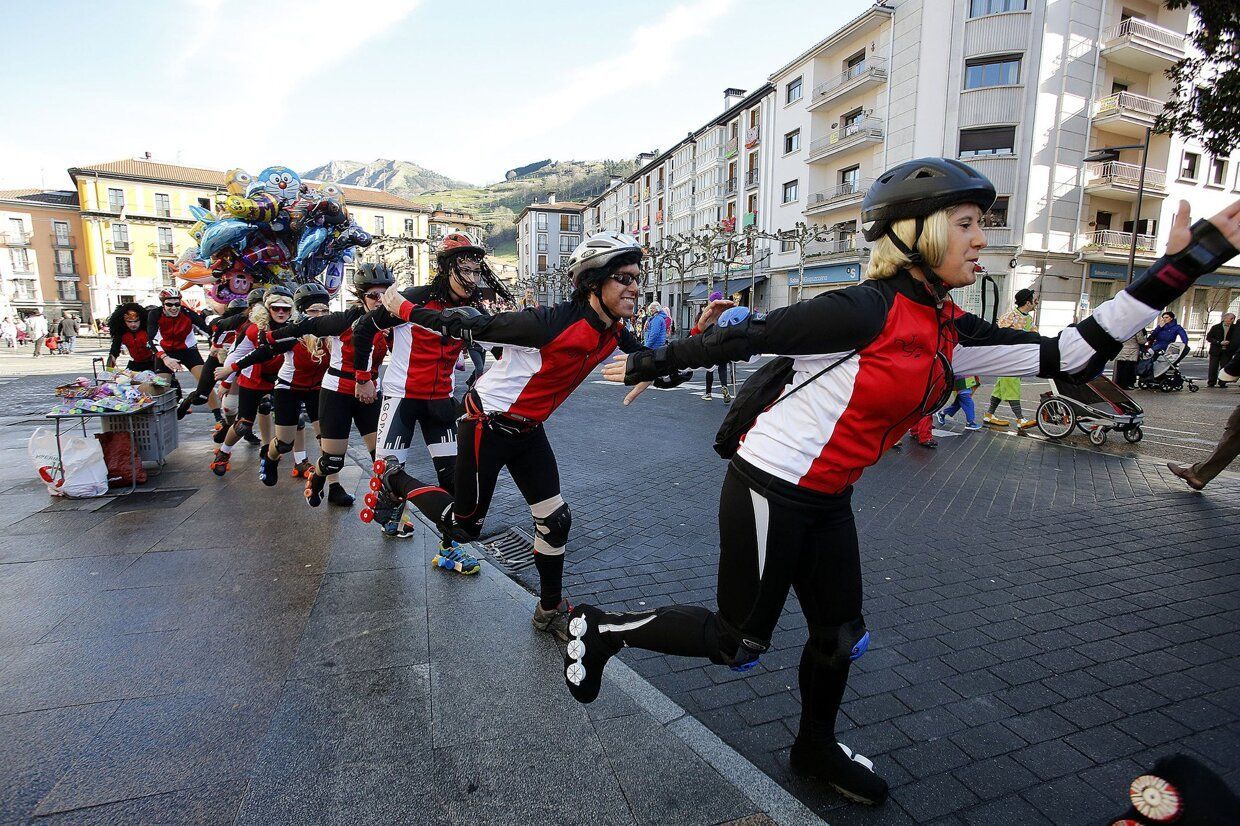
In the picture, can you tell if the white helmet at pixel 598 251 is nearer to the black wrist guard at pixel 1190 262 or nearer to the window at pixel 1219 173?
the black wrist guard at pixel 1190 262

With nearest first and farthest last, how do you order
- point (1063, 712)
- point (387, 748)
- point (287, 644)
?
1. point (387, 748)
2. point (1063, 712)
3. point (287, 644)

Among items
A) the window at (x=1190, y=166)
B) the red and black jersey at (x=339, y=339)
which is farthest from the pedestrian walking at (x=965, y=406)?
the window at (x=1190, y=166)

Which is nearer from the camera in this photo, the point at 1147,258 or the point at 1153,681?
the point at 1153,681

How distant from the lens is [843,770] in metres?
2.25

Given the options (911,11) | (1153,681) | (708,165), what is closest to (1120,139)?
(911,11)

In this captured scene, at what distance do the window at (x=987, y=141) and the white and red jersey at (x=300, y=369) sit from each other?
3110 cm

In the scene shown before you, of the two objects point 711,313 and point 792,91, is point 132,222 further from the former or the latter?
point 711,313

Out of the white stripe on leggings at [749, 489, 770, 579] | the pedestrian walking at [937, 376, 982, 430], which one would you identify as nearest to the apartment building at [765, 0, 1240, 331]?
the pedestrian walking at [937, 376, 982, 430]

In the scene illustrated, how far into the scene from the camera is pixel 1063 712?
2.80m

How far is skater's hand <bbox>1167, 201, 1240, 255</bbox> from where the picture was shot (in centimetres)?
181

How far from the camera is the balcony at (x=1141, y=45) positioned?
94.3 ft

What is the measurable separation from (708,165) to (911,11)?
82.2ft

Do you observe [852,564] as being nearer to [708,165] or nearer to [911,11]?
[911,11]

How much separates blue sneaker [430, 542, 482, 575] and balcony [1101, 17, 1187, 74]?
3804 cm
